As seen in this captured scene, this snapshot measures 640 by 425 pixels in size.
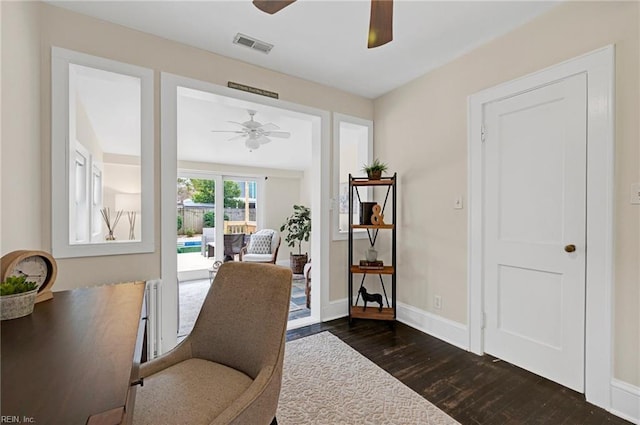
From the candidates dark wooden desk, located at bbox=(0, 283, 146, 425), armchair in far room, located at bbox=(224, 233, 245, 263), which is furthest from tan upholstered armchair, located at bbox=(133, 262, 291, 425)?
armchair in far room, located at bbox=(224, 233, 245, 263)

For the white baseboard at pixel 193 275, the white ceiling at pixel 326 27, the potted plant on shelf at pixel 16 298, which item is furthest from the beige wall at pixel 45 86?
the white baseboard at pixel 193 275

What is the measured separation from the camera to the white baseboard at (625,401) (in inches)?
64.4

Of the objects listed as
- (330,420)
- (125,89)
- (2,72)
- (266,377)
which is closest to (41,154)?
(2,72)

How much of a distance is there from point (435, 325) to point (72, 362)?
2769 millimetres

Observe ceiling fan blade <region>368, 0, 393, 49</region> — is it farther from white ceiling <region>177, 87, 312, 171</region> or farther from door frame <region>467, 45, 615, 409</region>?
white ceiling <region>177, 87, 312, 171</region>

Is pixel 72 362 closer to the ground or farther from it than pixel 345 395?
farther from it

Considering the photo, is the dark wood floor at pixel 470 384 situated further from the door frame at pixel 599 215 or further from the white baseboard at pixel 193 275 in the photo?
the white baseboard at pixel 193 275

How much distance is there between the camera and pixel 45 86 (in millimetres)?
1941

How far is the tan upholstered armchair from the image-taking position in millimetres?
1013

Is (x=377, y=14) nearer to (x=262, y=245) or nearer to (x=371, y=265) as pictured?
(x=371, y=265)

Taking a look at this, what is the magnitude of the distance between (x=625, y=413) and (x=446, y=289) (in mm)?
1269

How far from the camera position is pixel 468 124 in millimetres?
2525

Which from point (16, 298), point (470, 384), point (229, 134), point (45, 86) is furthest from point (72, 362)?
point (229, 134)

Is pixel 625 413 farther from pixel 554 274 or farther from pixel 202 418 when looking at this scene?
pixel 202 418
